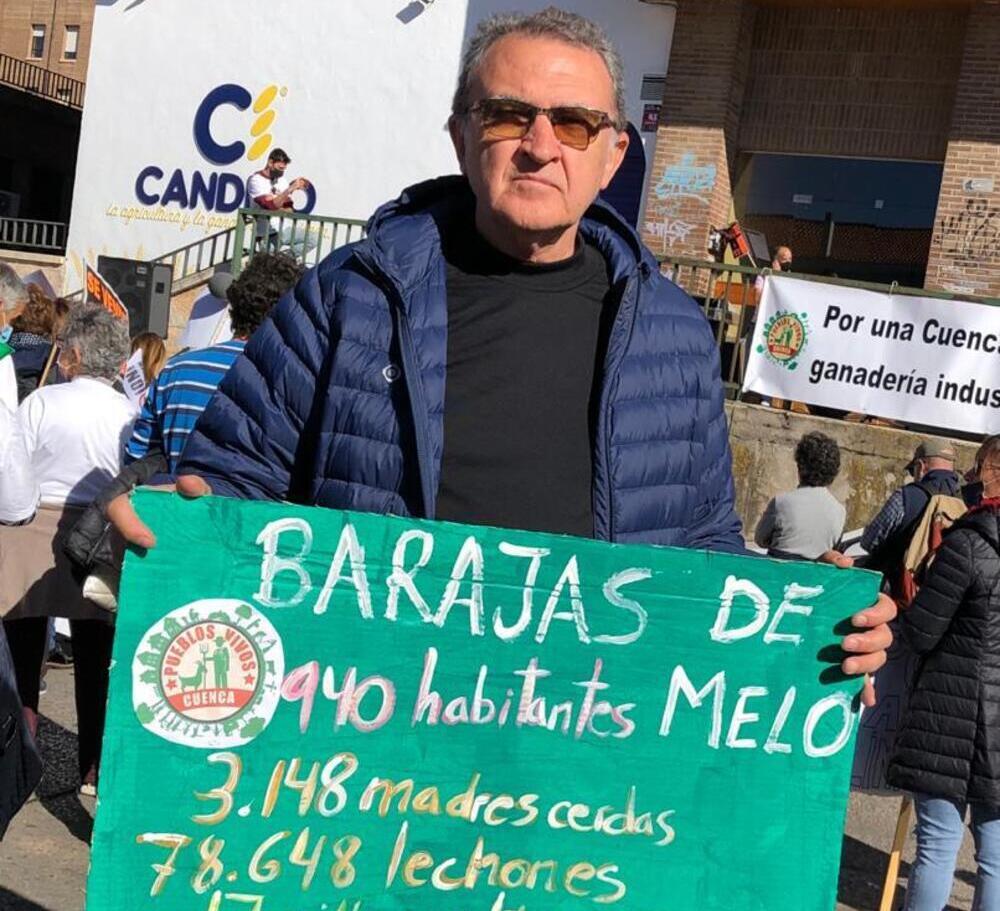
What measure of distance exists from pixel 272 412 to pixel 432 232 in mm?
450

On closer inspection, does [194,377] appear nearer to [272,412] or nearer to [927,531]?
[272,412]

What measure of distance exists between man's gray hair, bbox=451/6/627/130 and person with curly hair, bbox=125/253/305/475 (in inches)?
97.8

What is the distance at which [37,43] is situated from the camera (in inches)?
1754

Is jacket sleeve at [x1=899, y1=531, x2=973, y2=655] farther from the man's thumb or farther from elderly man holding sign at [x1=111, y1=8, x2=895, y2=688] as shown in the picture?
the man's thumb

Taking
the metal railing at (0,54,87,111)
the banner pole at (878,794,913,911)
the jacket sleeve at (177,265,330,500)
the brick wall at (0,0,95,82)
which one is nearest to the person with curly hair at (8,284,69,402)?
the banner pole at (878,794,913,911)

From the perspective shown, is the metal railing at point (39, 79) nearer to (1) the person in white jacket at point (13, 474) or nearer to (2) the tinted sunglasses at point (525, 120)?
(1) the person in white jacket at point (13, 474)

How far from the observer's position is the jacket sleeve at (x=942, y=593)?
5043 millimetres

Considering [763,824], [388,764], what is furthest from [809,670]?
[388,764]

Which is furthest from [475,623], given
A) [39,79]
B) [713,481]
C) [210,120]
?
[39,79]

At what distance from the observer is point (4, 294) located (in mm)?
5746

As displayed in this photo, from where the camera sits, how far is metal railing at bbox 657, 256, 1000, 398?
10977mm

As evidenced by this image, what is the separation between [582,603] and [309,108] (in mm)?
17715

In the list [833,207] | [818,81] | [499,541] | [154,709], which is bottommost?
[154,709]

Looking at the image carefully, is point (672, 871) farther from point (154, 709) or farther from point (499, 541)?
point (154, 709)
